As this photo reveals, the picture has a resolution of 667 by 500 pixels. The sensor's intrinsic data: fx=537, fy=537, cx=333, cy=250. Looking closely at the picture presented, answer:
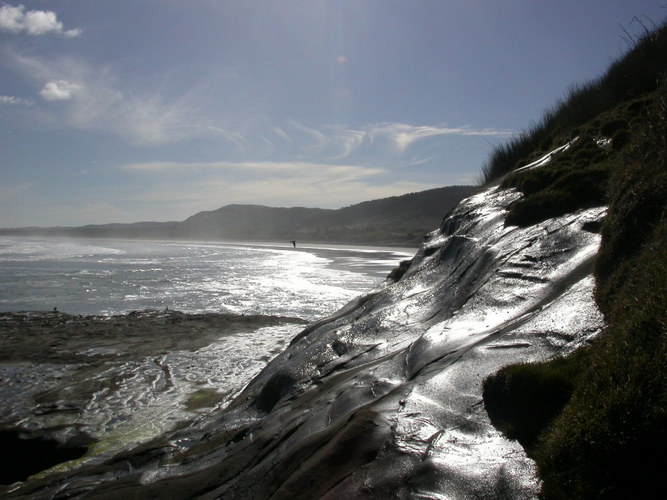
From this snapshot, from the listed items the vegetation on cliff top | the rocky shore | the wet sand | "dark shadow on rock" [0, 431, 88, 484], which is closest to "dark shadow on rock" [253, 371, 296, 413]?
the rocky shore

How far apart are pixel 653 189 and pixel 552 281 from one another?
127 cm

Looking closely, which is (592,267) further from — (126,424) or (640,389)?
(126,424)

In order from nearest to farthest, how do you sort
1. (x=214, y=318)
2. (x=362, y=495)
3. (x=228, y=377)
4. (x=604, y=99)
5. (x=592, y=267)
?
(x=362, y=495) < (x=592, y=267) < (x=228, y=377) < (x=604, y=99) < (x=214, y=318)

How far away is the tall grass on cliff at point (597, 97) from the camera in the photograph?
402 inches

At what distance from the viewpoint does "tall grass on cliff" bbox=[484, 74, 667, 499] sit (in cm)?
248

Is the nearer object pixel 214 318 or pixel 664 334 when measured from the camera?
pixel 664 334

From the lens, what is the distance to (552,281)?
17.5 ft

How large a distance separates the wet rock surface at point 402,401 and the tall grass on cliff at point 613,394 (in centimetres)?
18

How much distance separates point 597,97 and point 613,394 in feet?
35.1

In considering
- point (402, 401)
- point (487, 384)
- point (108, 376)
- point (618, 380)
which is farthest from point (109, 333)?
point (618, 380)

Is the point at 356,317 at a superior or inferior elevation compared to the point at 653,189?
inferior

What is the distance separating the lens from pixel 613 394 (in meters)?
2.71

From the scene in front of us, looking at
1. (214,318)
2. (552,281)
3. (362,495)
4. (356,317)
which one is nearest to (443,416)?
(362,495)

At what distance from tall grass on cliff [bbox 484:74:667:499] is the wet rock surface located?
18 centimetres
